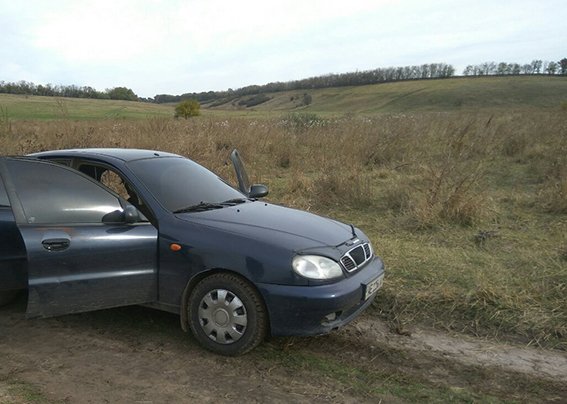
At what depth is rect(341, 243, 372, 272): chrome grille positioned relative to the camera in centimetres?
362

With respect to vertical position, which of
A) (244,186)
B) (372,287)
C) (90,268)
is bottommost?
(372,287)

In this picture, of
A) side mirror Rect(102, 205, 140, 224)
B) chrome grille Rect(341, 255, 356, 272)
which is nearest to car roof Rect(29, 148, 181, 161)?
side mirror Rect(102, 205, 140, 224)

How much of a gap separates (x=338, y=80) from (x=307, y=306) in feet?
399

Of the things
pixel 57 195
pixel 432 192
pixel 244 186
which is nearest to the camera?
pixel 57 195

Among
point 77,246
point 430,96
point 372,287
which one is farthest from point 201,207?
point 430,96

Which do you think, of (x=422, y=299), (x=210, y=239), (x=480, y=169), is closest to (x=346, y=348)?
(x=422, y=299)

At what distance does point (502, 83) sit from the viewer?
85500 mm

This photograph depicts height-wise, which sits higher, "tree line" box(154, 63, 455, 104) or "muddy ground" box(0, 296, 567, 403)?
"tree line" box(154, 63, 455, 104)

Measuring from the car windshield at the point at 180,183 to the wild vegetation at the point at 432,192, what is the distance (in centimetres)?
198

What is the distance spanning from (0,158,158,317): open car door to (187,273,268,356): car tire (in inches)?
17.2

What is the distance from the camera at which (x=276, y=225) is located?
375cm

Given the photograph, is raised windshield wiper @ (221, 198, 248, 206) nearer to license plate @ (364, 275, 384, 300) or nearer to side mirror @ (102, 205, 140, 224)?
side mirror @ (102, 205, 140, 224)

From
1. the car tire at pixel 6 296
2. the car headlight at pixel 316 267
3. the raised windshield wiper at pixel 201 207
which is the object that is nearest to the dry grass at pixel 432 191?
the car headlight at pixel 316 267

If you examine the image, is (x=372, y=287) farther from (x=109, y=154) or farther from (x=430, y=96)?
(x=430, y=96)
